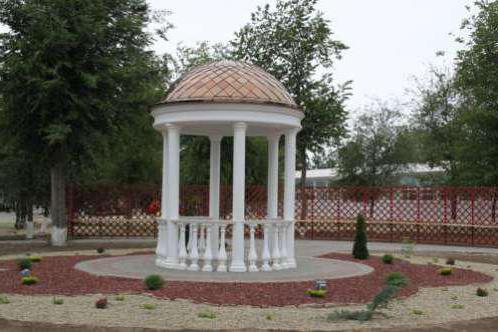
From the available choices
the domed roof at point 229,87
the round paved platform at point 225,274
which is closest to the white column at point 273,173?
the round paved platform at point 225,274

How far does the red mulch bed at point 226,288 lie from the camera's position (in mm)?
11820

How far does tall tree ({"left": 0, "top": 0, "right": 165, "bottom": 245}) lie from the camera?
73.2 ft

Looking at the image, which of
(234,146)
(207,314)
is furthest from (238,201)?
(207,314)

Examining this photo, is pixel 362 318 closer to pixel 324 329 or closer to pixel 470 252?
pixel 324 329

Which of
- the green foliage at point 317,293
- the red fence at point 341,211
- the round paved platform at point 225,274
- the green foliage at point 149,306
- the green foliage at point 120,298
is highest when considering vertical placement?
the red fence at point 341,211

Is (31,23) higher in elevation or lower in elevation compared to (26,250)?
higher

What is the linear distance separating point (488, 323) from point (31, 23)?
59.1ft

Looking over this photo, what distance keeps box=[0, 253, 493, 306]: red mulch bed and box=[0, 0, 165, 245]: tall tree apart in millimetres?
8293

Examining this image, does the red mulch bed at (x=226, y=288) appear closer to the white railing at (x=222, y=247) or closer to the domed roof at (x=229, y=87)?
the white railing at (x=222, y=247)

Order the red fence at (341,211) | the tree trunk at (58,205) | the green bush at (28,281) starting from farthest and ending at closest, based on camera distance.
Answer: the red fence at (341,211)
the tree trunk at (58,205)
the green bush at (28,281)

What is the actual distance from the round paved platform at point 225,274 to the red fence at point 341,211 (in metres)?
10.8

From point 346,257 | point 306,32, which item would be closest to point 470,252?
point 346,257

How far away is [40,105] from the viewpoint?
2295 cm

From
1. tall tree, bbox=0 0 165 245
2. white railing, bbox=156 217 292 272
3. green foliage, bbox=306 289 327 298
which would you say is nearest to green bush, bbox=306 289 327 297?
green foliage, bbox=306 289 327 298
